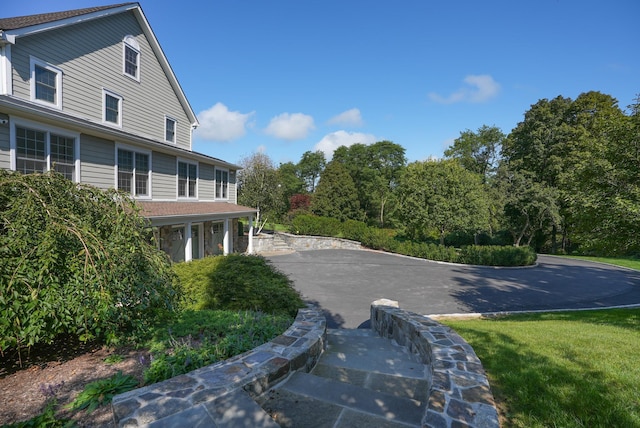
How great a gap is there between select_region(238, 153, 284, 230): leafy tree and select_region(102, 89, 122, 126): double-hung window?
38.0 feet

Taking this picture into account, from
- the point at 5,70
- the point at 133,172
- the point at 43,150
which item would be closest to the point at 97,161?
the point at 133,172

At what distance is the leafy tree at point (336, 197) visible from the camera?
3177cm

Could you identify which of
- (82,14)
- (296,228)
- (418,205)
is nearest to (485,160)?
(418,205)

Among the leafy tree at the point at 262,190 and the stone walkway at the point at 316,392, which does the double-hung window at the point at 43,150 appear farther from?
the leafy tree at the point at 262,190

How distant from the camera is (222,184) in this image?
59.8 ft

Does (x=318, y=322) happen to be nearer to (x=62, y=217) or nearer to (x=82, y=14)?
(x=62, y=217)

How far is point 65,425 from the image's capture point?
243 centimetres

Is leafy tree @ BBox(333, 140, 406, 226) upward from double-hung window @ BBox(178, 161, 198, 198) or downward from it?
upward

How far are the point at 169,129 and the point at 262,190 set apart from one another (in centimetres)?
914

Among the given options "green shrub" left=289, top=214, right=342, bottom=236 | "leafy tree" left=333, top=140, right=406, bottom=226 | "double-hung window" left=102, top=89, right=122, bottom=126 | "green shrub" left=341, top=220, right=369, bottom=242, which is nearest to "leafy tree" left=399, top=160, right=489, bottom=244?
"green shrub" left=341, top=220, right=369, bottom=242

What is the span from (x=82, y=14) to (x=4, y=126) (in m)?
5.56

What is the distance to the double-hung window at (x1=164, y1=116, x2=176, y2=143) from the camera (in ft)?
49.7

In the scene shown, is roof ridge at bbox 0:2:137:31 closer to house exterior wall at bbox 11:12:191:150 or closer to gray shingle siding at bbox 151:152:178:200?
house exterior wall at bbox 11:12:191:150

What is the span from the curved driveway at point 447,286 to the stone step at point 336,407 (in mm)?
5586
